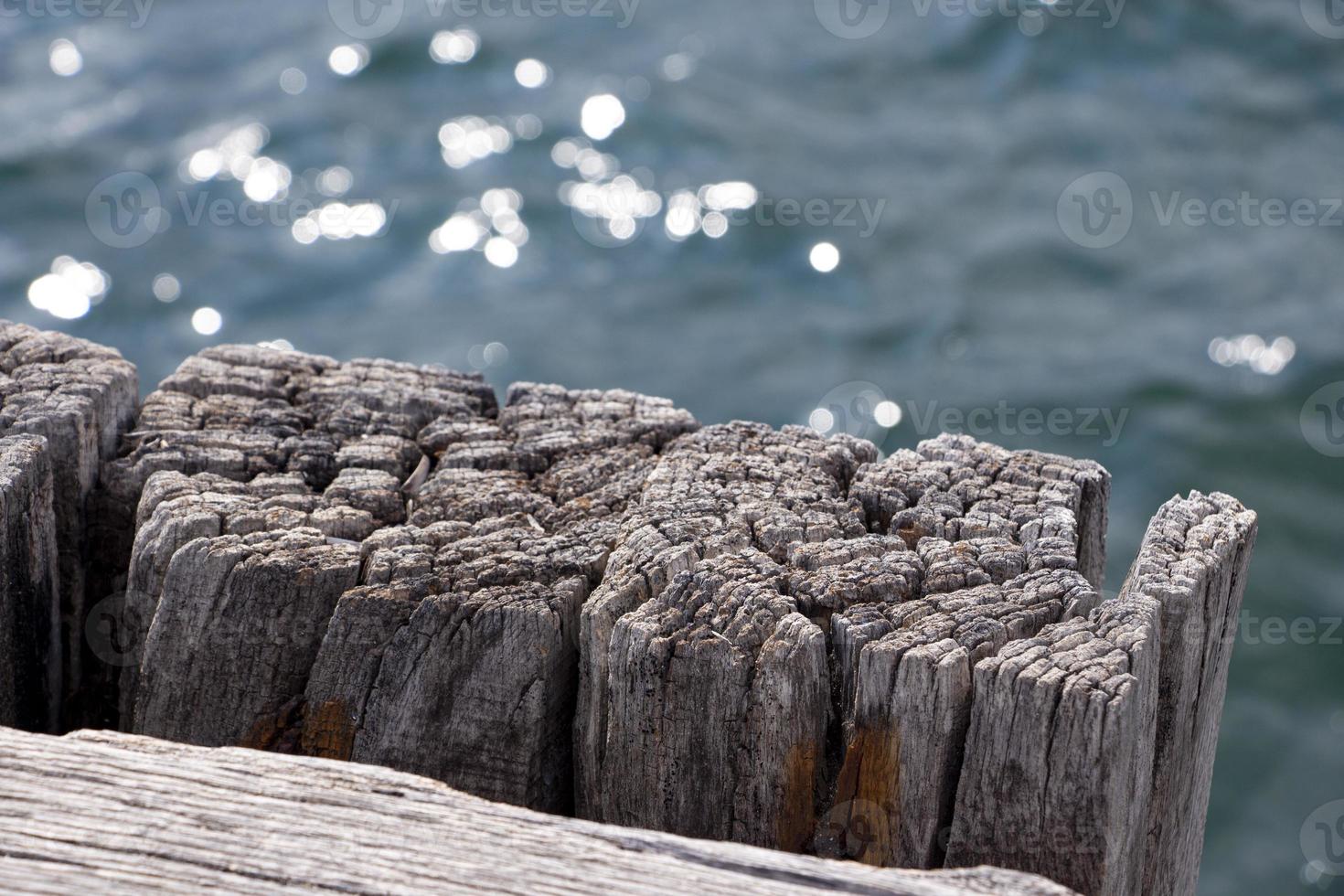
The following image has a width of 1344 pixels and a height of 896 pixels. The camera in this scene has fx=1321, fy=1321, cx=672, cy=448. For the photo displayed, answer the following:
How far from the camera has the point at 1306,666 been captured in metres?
6.41

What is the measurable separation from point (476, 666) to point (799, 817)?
540mm

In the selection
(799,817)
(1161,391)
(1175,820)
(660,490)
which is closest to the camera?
(799,817)

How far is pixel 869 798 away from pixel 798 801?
10 cm

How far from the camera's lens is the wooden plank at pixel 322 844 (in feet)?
4.56

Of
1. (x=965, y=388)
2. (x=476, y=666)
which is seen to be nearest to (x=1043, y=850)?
(x=476, y=666)

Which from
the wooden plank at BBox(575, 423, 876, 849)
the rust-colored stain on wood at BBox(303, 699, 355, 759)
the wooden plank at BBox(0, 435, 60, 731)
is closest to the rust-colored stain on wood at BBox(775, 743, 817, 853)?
the wooden plank at BBox(575, 423, 876, 849)

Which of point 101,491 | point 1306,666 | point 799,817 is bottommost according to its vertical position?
point 799,817

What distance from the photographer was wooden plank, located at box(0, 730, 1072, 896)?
1391 millimetres

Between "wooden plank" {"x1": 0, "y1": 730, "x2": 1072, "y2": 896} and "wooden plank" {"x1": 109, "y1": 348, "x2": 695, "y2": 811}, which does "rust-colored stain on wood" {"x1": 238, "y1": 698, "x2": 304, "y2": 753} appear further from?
"wooden plank" {"x1": 0, "y1": 730, "x2": 1072, "y2": 896}

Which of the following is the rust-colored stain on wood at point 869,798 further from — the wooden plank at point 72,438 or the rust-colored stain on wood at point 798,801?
the wooden plank at point 72,438

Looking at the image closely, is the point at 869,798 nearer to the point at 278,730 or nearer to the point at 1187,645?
the point at 1187,645

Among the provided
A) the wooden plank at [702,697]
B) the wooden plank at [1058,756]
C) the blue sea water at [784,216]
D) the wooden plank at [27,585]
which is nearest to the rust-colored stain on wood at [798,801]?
the wooden plank at [702,697]

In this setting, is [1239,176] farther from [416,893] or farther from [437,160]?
[416,893]

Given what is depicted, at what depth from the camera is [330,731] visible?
6.90 ft
